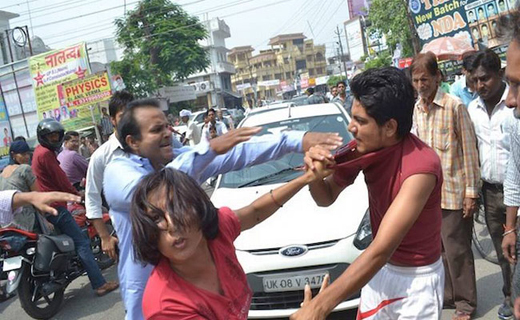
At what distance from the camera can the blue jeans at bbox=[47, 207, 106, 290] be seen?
548 centimetres

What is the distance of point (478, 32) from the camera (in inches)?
502

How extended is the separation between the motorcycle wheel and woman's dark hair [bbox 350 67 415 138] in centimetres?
427

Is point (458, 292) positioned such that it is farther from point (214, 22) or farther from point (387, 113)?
point (214, 22)

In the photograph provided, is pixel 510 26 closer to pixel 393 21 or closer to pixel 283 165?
pixel 283 165

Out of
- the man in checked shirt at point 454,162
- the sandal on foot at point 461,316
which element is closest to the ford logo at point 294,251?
the man in checked shirt at point 454,162

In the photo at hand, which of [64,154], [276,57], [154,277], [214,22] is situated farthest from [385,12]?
[276,57]

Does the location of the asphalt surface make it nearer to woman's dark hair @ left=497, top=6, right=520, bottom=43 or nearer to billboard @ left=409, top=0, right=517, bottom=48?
woman's dark hair @ left=497, top=6, right=520, bottom=43

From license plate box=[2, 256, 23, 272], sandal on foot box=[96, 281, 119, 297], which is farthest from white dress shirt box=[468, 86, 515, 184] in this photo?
license plate box=[2, 256, 23, 272]

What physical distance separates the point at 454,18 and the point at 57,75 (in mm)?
13597

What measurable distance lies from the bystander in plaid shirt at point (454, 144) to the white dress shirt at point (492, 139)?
137 millimetres

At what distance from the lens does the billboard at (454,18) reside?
40.1 feet

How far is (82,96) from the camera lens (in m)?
17.3

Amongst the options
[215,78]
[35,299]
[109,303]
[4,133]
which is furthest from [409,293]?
[215,78]

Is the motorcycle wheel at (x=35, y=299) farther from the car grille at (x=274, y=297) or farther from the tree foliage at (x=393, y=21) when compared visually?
the tree foliage at (x=393, y=21)
